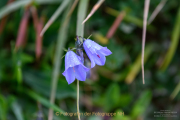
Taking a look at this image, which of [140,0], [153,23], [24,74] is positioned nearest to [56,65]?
[24,74]

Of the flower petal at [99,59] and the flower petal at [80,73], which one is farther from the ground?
the flower petal at [99,59]

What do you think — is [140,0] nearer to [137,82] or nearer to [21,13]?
[137,82]

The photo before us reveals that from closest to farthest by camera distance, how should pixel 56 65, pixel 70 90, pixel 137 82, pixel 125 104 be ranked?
pixel 56 65
pixel 70 90
pixel 125 104
pixel 137 82

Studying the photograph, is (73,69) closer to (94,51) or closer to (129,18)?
(94,51)

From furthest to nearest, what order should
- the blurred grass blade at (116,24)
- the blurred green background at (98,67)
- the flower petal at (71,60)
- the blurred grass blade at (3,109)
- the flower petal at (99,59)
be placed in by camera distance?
Result: 1. the blurred grass blade at (116,24)
2. the blurred green background at (98,67)
3. the blurred grass blade at (3,109)
4. the flower petal at (99,59)
5. the flower petal at (71,60)

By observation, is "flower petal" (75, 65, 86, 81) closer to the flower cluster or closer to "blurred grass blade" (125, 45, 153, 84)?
the flower cluster

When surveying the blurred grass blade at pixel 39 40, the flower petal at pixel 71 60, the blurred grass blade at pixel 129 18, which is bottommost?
the flower petal at pixel 71 60

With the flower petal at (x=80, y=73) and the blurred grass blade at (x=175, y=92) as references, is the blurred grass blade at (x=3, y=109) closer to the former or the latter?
the flower petal at (x=80, y=73)

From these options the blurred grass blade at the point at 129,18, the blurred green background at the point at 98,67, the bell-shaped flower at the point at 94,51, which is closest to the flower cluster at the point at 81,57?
the bell-shaped flower at the point at 94,51
